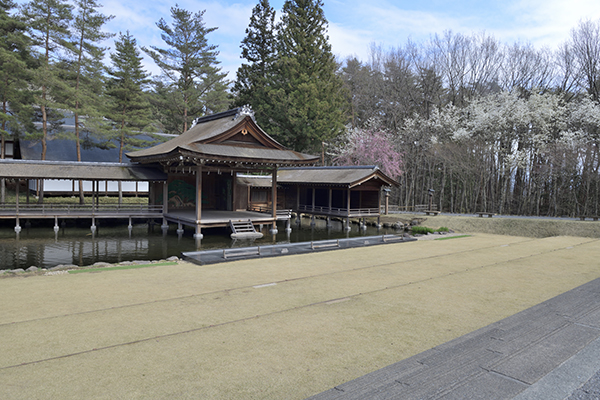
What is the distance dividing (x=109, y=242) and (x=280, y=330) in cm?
1562

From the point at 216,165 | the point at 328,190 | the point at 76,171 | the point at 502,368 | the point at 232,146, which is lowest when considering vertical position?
the point at 502,368

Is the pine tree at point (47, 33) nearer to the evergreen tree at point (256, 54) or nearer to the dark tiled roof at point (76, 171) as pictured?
the dark tiled roof at point (76, 171)

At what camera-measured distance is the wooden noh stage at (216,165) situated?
19.8 meters

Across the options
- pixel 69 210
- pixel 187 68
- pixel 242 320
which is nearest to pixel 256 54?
pixel 187 68

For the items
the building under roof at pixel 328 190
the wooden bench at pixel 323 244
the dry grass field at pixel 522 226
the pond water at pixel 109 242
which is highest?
the building under roof at pixel 328 190

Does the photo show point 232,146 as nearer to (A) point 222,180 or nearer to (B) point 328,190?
(A) point 222,180

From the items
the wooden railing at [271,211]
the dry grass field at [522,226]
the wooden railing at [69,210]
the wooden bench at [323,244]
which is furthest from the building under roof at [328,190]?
the wooden bench at [323,244]

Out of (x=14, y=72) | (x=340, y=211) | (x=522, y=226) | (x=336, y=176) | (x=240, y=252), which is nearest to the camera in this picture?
(x=240, y=252)

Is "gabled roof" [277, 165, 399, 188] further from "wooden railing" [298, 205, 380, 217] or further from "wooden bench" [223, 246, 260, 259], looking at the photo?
"wooden bench" [223, 246, 260, 259]

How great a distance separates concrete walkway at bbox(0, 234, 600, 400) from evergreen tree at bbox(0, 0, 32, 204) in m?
20.8

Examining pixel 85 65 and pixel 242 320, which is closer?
pixel 242 320

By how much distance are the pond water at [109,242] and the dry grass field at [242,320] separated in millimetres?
4921

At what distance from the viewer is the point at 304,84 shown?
32.0m

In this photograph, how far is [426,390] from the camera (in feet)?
14.2
